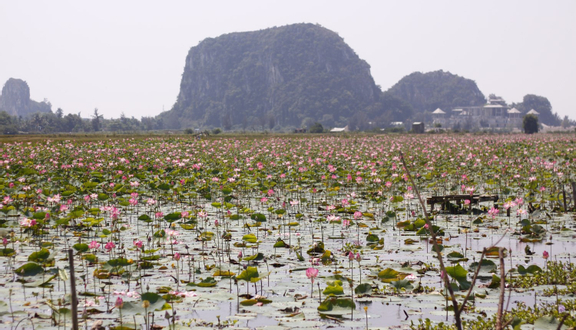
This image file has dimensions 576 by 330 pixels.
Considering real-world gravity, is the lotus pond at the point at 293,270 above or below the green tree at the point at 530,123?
below

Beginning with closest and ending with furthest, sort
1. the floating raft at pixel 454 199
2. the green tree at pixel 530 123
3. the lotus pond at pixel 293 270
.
Answer: the lotus pond at pixel 293 270 < the floating raft at pixel 454 199 < the green tree at pixel 530 123

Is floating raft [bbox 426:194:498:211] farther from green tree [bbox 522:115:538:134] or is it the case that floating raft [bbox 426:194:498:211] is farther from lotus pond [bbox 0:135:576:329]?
green tree [bbox 522:115:538:134]

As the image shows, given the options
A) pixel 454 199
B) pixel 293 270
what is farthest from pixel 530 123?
pixel 293 270

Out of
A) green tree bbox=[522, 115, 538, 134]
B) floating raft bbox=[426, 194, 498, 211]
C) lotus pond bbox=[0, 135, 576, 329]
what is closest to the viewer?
lotus pond bbox=[0, 135, 576, 329]

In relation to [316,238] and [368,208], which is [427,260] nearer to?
[316,238]

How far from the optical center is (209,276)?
18.5ft

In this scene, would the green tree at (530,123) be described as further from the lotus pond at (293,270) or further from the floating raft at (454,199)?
the floating raft at (454,199)

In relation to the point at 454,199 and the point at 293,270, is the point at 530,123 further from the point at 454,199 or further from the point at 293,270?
the point at 293,270

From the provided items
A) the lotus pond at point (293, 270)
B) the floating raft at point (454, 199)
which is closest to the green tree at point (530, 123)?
the lotus pond at point (293, 270)

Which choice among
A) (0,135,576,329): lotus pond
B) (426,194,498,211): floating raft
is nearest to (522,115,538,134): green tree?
(0,135,576,329): lotus pond

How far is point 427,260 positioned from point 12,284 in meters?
4.75

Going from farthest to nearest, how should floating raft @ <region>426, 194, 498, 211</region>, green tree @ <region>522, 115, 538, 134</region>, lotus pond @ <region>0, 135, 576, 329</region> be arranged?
1. green tree @ <region>522, 115, 538, 134</region>
2. floating raft @ <region>426, 194, 498, 211</region>
3. lotus pond @ <region>0, 135, 576, 329</region>

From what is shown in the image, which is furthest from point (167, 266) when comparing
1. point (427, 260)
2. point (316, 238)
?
point (427, 260)

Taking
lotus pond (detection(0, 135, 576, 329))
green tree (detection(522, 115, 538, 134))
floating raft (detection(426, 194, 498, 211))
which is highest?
green tree (detection(522, 115, 538, 134))
